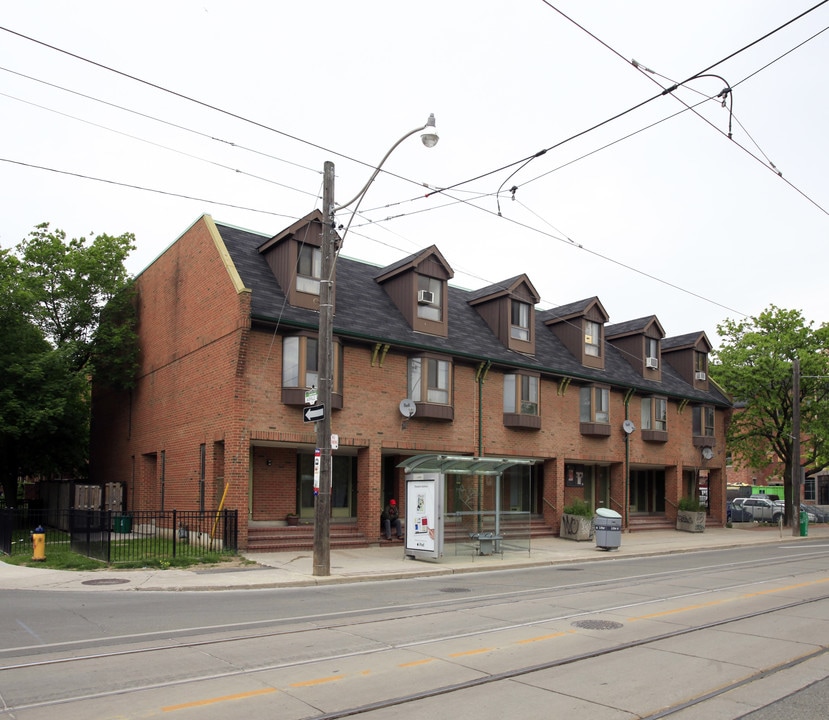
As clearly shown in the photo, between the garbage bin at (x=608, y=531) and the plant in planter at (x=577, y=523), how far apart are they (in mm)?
3221

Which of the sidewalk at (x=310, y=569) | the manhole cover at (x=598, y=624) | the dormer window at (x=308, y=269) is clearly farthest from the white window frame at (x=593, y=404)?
the manhole cover at (x=598, y=624)

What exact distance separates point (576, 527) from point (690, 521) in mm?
8973

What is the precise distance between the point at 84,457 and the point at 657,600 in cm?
2679

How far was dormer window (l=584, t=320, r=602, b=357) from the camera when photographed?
3300 centimetres

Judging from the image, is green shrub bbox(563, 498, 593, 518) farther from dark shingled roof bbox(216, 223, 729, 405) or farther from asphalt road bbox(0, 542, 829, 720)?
asphalt road bbox(0, 542, 829, 720)

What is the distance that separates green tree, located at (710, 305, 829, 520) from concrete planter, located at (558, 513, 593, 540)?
15.5 meters

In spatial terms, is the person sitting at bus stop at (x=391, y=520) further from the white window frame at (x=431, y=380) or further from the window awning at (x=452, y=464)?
the white window frame at (x=431, y=380)

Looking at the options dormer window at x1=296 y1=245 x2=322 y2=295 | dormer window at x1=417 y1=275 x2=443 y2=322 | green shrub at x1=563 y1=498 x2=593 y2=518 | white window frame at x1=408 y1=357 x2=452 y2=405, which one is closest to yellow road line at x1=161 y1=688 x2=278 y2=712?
dormer window at x1=296 y1=245 x2=322 y2=295

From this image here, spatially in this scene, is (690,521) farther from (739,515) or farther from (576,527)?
(739,515)

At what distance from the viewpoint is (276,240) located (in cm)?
2380

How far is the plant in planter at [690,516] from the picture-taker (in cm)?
3459

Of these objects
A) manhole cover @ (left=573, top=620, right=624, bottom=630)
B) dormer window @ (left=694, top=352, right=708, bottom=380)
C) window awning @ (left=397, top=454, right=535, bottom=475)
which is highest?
dormer window @ (left=694, top=352, right=708, bottom=380)

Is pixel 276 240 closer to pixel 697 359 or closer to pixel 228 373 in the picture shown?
pixel 228 373

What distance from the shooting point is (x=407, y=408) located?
961 inches
